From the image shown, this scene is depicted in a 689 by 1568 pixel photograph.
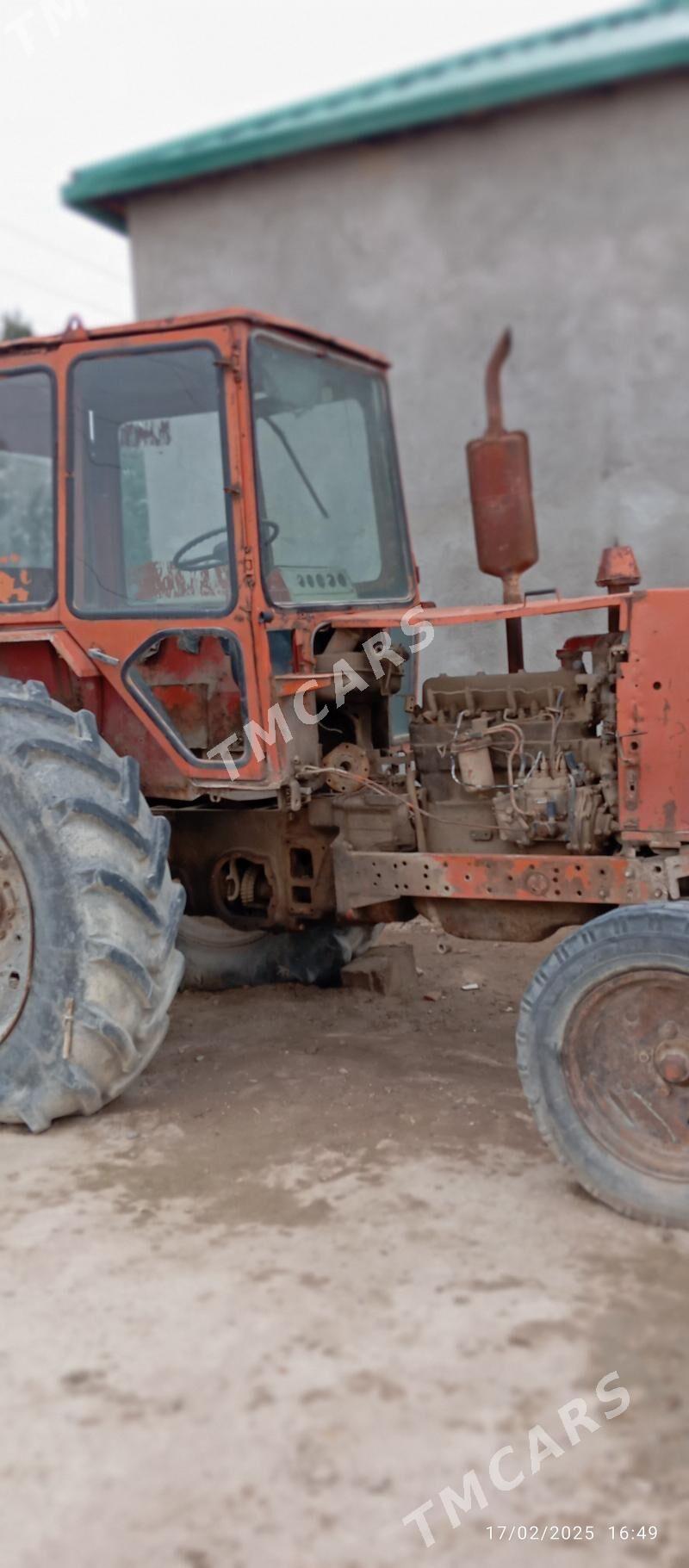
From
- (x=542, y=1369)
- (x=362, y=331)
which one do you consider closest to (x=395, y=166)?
(x=362, y=331)

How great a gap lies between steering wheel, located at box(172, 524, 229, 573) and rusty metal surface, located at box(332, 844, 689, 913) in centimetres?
94

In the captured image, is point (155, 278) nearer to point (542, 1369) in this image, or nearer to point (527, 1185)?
point (527, 1185)

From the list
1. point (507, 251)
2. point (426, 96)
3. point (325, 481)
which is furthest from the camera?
point (507, 251)

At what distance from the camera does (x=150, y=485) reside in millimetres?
3850

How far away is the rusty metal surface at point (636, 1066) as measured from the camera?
305 centimetres

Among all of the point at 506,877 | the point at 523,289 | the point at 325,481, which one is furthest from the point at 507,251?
the point at 506,877

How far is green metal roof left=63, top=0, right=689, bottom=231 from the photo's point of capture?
675 cm

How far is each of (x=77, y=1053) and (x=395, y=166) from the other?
19.7 ft

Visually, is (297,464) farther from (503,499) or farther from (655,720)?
(655,720)

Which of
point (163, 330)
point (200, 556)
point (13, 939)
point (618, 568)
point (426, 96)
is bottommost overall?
point (13, 939)

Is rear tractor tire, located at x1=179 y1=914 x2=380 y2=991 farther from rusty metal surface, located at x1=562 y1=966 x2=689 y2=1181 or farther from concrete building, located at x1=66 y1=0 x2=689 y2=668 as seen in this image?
concrete building, located at x1=66 y1=0 x2=689 y2=668

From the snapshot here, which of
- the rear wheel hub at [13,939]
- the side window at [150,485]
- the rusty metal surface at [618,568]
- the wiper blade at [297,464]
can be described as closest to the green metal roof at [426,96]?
the wiper blade at [297,464]

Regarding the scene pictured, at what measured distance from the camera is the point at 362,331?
777cm

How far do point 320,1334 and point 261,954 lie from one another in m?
2.57
